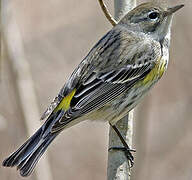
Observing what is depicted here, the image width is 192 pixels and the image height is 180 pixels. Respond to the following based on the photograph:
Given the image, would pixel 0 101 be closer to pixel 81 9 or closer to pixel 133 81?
pixel 133 81

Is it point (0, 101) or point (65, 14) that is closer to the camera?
point (0, 101)

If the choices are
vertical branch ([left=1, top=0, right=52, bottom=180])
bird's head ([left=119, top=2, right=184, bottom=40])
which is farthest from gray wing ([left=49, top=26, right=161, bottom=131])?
vertical branch ([left=1, top=0, right=52, bottom=180])

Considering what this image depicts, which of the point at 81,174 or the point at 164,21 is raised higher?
the point at 164,21

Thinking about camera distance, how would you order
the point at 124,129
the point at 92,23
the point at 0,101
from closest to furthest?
the point at 124,129, the point at 0,101, the point at 92,23

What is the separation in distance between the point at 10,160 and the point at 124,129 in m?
1.06

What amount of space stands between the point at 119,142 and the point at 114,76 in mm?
609

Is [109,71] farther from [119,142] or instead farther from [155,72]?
[119,142]

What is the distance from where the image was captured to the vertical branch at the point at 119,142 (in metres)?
5.21

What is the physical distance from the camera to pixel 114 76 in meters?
5.73

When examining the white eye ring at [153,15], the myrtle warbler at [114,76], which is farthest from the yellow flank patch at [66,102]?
the white eye ring at [153,15]

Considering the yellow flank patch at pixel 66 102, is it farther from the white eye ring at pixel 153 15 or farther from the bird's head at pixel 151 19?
the white eye ring at pixel 153 15

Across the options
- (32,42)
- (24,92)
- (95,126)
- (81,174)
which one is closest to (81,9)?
(32,42)

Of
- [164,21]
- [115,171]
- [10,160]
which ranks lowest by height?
[115,171]

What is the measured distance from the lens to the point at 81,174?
8727mm
